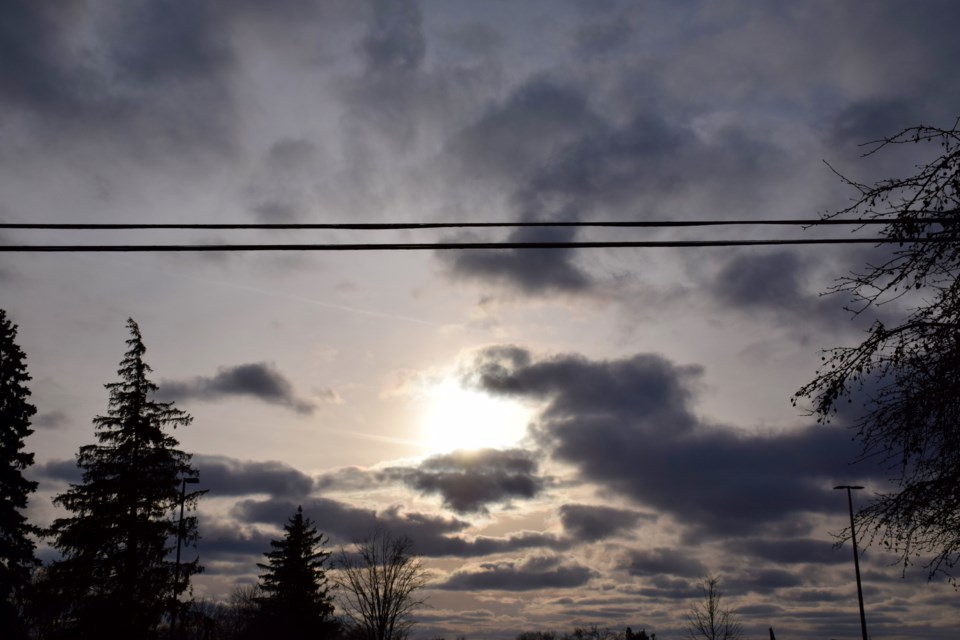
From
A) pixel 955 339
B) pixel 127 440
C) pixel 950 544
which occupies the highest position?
pixel 127 440

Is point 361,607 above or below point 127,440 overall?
below

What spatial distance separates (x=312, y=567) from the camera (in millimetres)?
53406

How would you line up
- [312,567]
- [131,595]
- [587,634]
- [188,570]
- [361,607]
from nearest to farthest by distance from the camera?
[131,595]
[188,570]
[361,607]
[312,567]
[587,634]

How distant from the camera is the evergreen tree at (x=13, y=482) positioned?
110ft

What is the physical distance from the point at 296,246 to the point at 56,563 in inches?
1238

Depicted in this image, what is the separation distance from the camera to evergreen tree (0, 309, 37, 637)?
1320 inches

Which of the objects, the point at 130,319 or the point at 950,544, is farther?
the point at 130,319

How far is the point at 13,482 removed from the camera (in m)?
34.3

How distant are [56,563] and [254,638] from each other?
19323 mm

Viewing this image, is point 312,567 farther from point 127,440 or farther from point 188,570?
point 127,440

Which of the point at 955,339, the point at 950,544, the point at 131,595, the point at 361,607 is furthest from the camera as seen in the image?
the point at 361,607

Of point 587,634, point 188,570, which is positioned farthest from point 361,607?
point 587,634

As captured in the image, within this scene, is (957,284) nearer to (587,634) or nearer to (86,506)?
(86,506)

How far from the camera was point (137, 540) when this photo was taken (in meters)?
34.2
